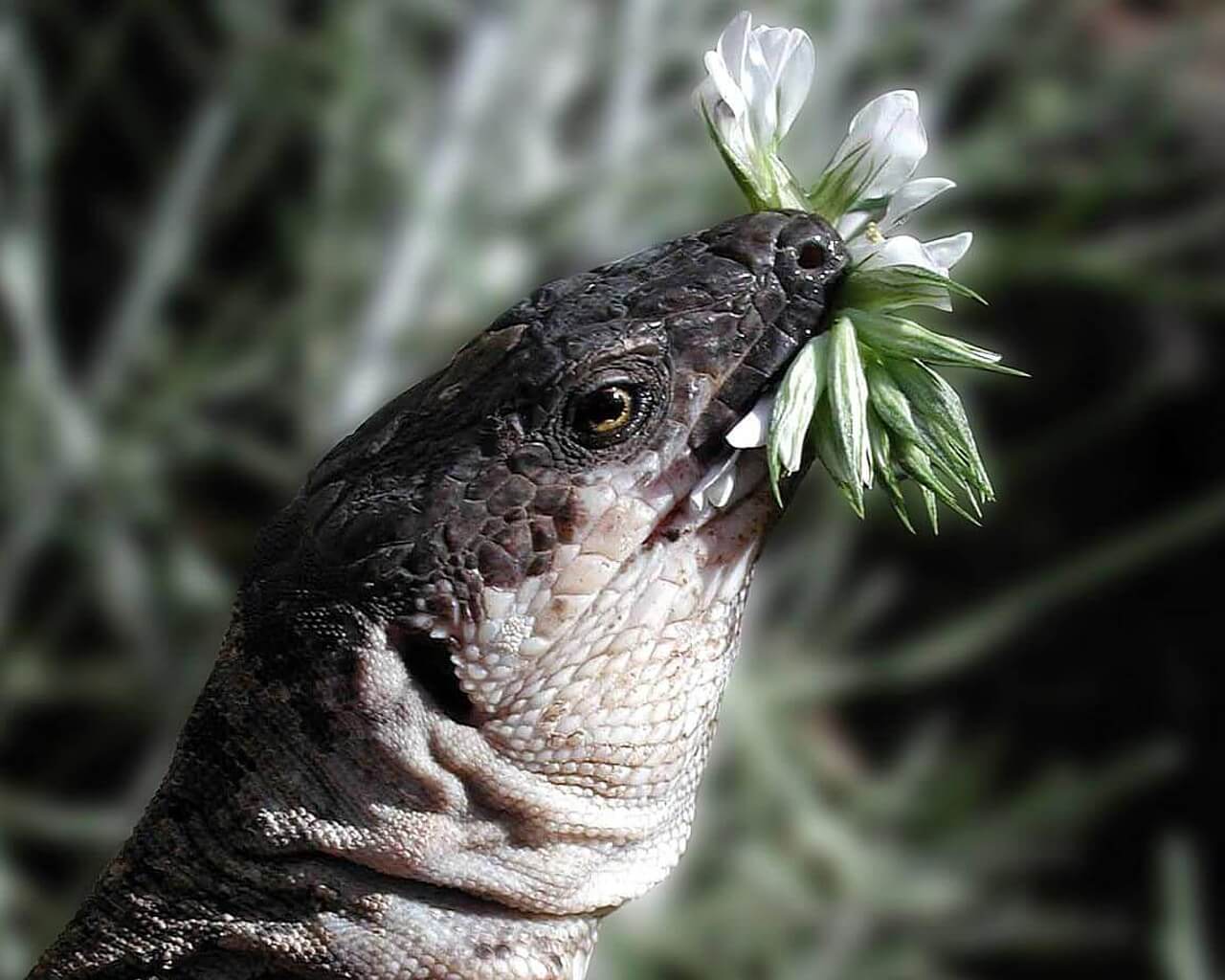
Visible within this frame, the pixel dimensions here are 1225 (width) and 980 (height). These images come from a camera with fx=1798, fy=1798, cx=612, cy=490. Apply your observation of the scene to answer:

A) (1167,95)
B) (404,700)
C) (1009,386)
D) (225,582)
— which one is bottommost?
(404,700)

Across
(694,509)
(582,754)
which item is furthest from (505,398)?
(582,754)

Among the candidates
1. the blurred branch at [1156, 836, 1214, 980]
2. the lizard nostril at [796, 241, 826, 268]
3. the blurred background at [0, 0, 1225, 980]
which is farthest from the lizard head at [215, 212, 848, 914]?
the blurred branch at [1156, 836, 1214, 980]

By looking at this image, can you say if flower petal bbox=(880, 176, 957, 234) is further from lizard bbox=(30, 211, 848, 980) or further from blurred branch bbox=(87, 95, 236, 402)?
blurred branch bbox=(87, 95, 236, 402)

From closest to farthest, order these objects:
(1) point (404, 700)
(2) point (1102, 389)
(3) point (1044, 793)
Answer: (1) point (404, 700) → (3) point (1044, 793) → (2) point (1102, 389)

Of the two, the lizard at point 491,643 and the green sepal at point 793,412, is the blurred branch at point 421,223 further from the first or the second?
the green sepal at point 793,412

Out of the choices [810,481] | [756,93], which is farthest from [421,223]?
[756,93]

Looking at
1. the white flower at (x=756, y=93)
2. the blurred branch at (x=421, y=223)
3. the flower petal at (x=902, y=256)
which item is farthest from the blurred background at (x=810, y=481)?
the flower petal at (x=902, y=256)

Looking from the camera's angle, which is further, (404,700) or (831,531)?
(831,531)

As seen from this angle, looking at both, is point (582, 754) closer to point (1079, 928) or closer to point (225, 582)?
point (225, 582)
